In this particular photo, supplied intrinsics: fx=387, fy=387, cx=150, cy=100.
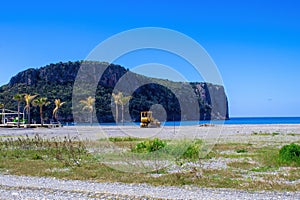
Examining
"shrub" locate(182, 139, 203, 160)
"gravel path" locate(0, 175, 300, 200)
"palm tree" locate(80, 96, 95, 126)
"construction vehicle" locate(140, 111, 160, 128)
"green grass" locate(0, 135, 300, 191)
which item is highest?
"palm tree" locate(80, 96, 95, 126)

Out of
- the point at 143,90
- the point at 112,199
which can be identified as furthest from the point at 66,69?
the point at 112,199

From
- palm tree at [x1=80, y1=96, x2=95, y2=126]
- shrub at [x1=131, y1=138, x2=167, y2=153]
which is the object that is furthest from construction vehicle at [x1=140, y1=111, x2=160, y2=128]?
shrub at [x1=131, y1=138, x2=167, y2=153]

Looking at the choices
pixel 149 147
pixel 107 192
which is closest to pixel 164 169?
pixel 107 192

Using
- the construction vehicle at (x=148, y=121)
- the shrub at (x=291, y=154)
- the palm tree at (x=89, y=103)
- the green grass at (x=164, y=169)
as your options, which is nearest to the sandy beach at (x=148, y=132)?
the construction vehicle at (x=148, y=121)

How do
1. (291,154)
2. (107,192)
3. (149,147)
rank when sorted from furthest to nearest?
(149,147) < (291,154) < (107,192)

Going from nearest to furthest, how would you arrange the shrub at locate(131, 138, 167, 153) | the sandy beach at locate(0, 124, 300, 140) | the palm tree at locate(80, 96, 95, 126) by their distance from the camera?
the shrub at locate(131, 138, 167, 153) → the sandy beach at locate(0, 124, 300, 140) → the palm tree at locate(80, 96, 95, 126)

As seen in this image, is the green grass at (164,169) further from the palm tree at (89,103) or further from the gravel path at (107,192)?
the palm tree at (89,103)

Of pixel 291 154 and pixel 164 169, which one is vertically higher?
pixel 291 154

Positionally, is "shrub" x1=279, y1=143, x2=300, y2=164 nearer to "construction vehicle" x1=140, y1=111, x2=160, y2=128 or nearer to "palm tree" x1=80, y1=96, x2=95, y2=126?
"construction vehicle" x1=140, y1=111, x2=160, y2=128

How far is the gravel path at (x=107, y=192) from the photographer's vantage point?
31.7ft

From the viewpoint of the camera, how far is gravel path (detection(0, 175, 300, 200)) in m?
→ 9.67

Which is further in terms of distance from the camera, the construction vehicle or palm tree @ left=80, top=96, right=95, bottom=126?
palm tree @ left=80, top=96, right=95, bottom=126

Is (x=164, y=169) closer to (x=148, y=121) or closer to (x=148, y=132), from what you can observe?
(x=148, y=132)

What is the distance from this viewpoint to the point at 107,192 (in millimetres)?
10211
